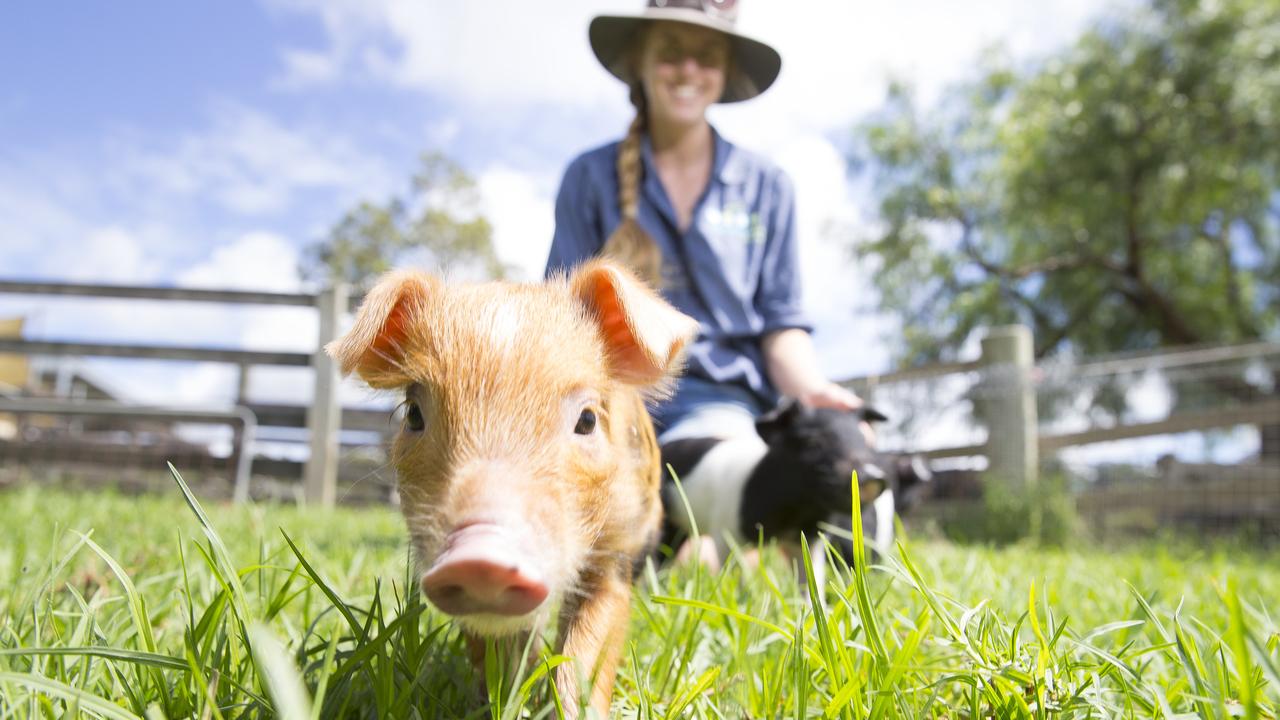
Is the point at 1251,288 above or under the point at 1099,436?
above

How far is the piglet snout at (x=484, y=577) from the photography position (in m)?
0.91

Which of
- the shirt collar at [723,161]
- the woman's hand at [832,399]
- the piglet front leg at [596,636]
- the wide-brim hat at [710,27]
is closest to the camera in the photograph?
the piglet front leg at [596,636]

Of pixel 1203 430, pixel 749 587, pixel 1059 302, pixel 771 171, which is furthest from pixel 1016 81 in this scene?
pixel 749 587

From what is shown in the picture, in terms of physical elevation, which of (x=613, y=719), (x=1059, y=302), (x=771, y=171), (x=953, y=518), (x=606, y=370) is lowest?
(x=953, y=518)

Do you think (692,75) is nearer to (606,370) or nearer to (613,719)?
(606,370)

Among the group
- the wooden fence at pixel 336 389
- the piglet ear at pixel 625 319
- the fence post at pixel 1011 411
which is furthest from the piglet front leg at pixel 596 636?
the fence post at pixel 1011 411

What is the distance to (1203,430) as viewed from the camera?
6875mm

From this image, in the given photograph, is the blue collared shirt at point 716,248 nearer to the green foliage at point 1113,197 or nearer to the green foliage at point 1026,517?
the green foliage at point 1026,517

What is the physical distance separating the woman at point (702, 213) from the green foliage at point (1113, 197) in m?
14.8

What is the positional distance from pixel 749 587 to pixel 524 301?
0.84m

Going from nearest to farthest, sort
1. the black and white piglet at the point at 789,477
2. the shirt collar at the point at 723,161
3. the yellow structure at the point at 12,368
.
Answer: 1. the black and white piglet at the point at 789,477
2. the shirt collar at the point at 723,161
3. the yellow structure at the point at 12,368

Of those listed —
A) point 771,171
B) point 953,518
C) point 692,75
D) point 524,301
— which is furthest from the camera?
point 953,518

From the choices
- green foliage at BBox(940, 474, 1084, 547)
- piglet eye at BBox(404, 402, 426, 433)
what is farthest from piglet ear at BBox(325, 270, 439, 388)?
green foliage at BBox(940, 474, 1084, 547)

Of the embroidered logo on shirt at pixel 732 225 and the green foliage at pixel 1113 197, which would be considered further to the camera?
the green foliage at pixel 1113 197
